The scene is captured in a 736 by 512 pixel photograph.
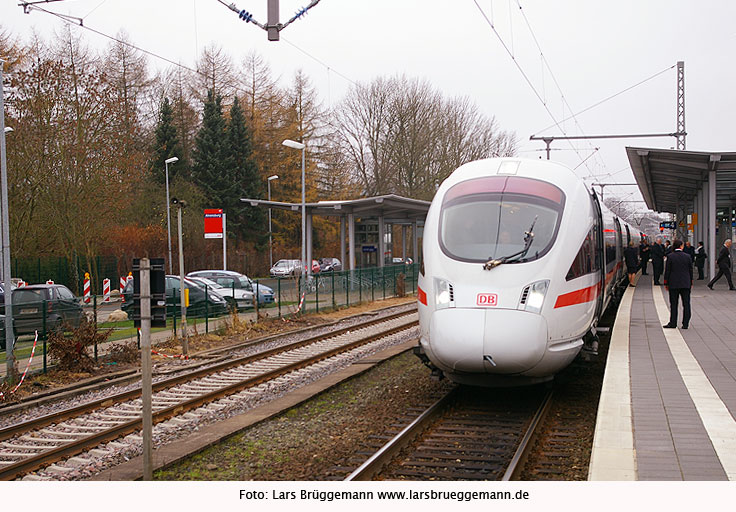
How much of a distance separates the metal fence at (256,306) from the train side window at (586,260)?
9.59m

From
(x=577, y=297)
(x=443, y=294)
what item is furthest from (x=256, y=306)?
(x=577, y=297)

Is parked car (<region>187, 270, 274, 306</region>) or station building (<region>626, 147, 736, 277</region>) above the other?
station building (<region>626, 147, 736, 277</region>)

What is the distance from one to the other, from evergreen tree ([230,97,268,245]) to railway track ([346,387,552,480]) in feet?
151

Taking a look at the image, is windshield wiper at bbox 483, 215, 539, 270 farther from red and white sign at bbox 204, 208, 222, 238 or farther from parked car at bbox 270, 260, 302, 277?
parked car at bbox 270, 260, 302, 277

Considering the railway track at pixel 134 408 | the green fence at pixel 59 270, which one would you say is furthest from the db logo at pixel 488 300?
the green fence at pixel 59 270

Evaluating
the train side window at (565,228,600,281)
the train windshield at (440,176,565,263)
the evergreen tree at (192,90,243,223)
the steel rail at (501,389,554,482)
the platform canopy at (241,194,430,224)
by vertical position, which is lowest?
the steel rail at (501,389,554,482)

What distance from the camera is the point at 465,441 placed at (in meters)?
8.46

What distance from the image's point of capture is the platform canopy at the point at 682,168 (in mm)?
25031

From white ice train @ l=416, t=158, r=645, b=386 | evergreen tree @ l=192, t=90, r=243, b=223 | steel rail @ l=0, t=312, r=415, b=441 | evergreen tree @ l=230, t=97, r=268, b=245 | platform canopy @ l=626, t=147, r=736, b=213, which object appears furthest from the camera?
evergreen tree @ l=230, t=97, r=268, b=245

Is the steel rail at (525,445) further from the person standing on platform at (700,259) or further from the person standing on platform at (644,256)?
the person standing on platform at (644,256)

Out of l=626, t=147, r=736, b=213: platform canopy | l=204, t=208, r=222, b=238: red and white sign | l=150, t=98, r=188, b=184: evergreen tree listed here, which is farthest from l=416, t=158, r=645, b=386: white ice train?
l=150, t=98, r=188, b=184: evergreen tree

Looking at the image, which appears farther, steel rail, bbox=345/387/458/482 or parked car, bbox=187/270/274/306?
parked car, bbox=187/270/274/306

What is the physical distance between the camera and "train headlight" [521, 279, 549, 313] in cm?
880

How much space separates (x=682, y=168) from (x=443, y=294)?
22.1m
